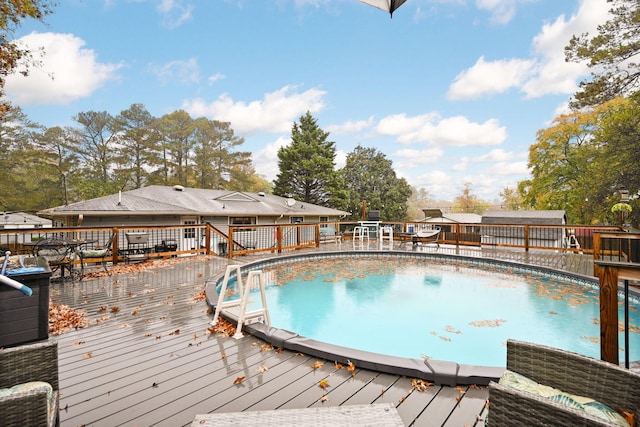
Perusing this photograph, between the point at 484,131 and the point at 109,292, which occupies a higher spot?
the point at 484,131

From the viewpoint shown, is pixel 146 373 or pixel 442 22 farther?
pixel 442 22

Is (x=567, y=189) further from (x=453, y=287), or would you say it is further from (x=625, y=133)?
(x=453, y=287)

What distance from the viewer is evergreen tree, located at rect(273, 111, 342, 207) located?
2483 cm

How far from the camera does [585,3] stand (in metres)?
12.4

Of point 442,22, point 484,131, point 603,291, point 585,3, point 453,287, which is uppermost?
point 484,131

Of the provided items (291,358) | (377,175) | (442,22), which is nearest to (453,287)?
(291,358)

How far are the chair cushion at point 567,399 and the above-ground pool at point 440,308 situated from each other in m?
2.56

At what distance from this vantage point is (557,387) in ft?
5.11

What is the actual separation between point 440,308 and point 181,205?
12.5m

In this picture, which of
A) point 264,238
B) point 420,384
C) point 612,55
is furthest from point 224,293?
point 612,55

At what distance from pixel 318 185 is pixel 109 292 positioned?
2134cm

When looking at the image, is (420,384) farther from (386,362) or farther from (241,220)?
(241,220)

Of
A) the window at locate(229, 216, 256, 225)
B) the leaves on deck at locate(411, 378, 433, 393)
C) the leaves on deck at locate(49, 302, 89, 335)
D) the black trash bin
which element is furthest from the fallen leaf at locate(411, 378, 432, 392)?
the window at locate(229, 216, 256, 225)

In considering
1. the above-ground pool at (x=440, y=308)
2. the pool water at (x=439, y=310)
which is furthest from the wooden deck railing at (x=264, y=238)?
the pool water at (x=439, y=310)
